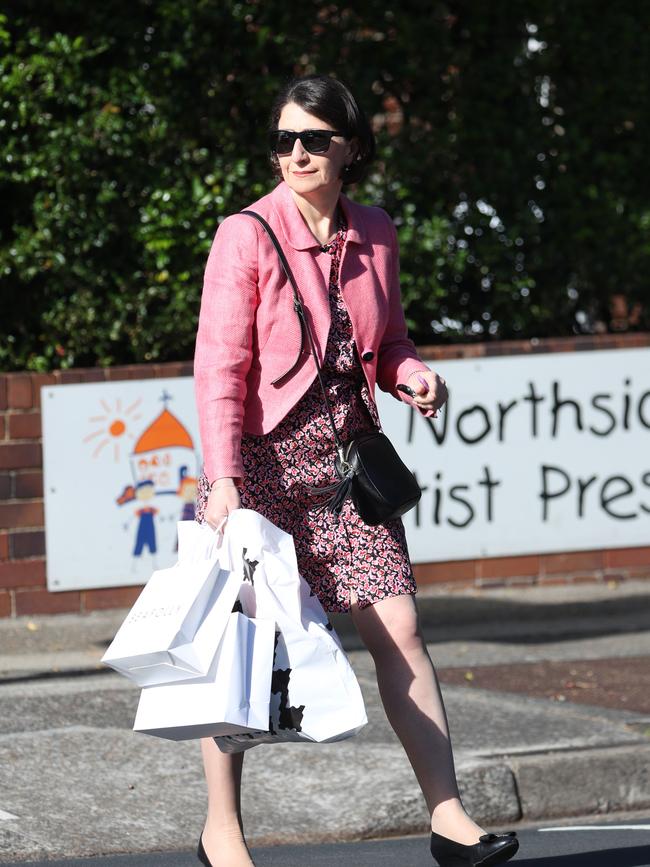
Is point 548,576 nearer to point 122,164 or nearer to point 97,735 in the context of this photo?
point 122,164

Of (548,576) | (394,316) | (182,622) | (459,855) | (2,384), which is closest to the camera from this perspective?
(182,622)

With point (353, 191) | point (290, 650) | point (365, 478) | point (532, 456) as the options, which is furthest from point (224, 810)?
point (353, 191)

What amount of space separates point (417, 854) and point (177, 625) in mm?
1430

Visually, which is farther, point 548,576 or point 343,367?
point 548,576

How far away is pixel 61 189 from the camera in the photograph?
8008mm

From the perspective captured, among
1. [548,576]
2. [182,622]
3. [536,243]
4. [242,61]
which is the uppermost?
[242,61]

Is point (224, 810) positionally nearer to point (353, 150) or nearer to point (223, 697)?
point (223, 697)

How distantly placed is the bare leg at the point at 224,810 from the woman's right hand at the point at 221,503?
1.77 feet

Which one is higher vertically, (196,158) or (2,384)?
(196,158)

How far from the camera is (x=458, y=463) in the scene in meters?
8.59

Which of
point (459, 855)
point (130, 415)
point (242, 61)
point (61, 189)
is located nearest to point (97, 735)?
point (459, 855)

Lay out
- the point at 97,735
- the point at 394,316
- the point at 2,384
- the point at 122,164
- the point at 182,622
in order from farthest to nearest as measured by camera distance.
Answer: the point at 122,164, the point at 2,384, the point at 97,735, the point at 394,316, the point at 182,622

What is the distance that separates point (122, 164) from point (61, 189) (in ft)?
1.33

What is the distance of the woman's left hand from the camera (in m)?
3.71
